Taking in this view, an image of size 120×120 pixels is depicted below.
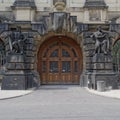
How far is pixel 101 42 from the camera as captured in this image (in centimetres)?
1778

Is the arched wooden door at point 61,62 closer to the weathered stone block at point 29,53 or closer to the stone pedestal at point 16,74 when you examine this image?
the weathered stone block at point 29,53

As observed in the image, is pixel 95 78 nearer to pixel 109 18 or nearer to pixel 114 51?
pixel 114 51

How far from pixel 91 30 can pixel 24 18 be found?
6.52 m

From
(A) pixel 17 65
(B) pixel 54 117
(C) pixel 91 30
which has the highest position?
(C) pixel 91 30

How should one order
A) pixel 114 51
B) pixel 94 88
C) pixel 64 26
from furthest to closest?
pixel 114 51, pixel 64 26, pixel 94 88

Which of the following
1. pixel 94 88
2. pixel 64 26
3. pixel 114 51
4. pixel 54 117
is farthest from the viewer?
pixel 114 51

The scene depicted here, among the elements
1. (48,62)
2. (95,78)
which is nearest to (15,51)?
(48,62)

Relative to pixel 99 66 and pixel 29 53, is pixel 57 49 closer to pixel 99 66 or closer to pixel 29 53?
pixel 29 53

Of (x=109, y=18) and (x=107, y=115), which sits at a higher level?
(x=109, y=18)

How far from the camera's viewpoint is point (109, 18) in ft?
76.8

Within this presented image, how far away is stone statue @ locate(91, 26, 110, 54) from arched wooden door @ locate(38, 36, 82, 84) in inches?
112

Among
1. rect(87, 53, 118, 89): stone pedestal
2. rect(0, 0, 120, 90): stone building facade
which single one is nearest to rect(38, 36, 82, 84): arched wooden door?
rect(0, 0, 120, 90): stone building facade

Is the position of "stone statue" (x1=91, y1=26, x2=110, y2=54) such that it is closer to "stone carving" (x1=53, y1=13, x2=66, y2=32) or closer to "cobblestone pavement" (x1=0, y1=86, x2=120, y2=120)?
"stone carving" (x1=53, y1=13, x2=66, y2=32)

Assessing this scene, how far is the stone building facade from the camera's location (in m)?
17.5
